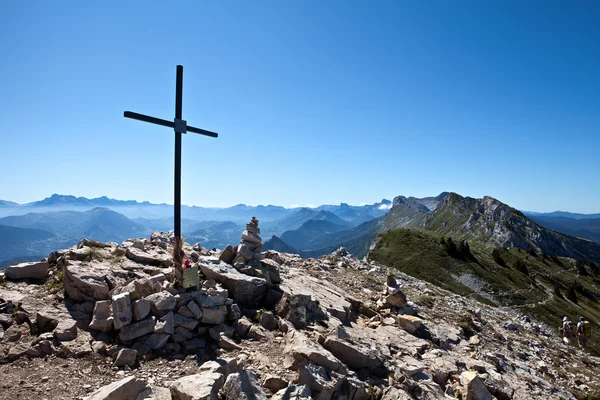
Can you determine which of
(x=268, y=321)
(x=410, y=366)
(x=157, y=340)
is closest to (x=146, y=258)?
(x=157, y=340)

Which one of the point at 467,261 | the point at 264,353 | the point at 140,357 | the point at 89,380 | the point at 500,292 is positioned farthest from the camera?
the point at 467,261

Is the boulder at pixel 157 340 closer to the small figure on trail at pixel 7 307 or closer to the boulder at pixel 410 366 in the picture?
the small figure on trail at pixel 7 307

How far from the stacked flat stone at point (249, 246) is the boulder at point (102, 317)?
19.6 ft

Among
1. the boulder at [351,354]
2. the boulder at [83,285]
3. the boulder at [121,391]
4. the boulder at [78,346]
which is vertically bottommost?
the boulder at [351,354]

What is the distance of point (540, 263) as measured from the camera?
153 meters

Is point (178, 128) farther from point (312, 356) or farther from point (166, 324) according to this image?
point (312, 356)

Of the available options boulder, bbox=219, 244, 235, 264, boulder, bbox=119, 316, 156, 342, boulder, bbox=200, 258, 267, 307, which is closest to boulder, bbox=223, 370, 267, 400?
boulder, bbox=119, 316, 156, 342

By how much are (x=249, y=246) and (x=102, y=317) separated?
7.53 m

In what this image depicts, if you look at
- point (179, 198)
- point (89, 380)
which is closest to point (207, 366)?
point (89, 380)

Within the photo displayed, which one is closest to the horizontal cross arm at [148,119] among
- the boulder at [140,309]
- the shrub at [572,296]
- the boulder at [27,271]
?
the boulder at [140,309]

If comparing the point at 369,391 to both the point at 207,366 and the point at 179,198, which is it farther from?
the point at 179,198

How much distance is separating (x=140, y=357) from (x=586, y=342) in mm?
42681

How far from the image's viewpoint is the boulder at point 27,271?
39.2ft

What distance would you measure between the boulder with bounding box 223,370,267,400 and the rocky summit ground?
0.10 feet
